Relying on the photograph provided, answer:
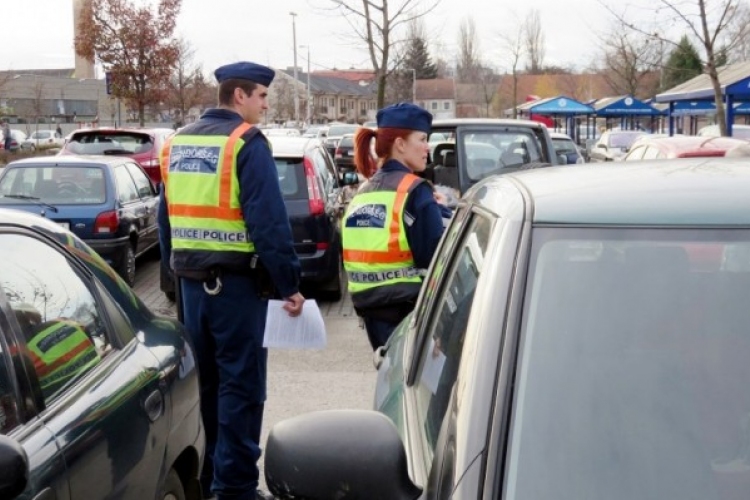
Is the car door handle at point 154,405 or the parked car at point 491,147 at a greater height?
the parked car at point 491,147

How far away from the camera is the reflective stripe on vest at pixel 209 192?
444cm

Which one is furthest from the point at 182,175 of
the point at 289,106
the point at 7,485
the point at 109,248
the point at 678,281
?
the point at 289,106

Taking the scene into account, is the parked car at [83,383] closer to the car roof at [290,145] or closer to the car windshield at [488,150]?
the car roof at [290,145]

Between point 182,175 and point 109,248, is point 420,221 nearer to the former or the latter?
point 182,175

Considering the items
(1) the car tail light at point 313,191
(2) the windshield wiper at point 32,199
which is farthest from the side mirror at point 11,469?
(2) the windshield wiper at point 32,199

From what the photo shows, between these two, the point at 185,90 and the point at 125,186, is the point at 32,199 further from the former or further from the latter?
the point at 185,90

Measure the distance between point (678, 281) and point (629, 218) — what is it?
16 centimetres

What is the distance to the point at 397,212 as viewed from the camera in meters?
4.57

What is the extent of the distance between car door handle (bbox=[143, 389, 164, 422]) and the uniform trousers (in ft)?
3.41

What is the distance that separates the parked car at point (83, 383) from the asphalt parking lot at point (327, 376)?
2333mm

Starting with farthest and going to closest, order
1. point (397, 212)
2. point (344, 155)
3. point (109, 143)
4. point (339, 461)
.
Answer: point (344, 155), point (109, 143), point (397, 212), point (339, 461)

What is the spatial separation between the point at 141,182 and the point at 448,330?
1030 cm

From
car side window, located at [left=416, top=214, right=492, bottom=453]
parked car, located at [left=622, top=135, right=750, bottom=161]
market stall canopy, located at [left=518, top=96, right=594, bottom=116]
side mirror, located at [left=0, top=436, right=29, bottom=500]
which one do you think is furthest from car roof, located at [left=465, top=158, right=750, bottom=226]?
market stall canopy, located at [left=518, top=96, right=594, bottom=116]

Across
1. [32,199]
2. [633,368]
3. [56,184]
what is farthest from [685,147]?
[633,368]
